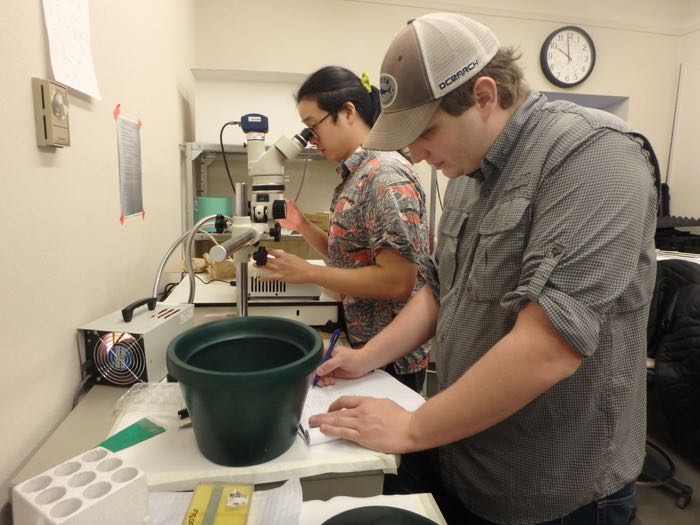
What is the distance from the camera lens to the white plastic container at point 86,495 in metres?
0.49

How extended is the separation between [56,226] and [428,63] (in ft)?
2.59

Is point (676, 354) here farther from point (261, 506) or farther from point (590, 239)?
point (261, 506)

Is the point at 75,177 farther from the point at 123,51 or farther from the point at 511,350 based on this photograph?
the point at 511,350

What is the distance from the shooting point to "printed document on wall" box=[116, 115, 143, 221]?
1.29 metres

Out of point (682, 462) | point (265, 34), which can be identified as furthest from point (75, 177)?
point (682, 462)

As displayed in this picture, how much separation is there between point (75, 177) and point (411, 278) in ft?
2.84

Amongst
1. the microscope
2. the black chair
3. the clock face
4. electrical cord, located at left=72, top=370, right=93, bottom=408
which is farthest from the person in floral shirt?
the clock face

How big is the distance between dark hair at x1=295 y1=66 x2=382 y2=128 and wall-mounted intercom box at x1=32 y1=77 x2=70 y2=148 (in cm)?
69

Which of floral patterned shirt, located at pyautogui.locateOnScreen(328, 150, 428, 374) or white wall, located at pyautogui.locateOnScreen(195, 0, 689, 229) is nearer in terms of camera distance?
floral patterned shirt, located at pyautogui.locateOnScreen(328, 150, 428, 374)

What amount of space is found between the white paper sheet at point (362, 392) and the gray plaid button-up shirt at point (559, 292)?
0.30 ft

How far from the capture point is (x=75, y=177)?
99cm

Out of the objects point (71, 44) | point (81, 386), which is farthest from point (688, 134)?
point (81, 386)

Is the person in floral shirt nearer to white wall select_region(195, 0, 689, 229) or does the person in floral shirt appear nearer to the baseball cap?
the baseball cap

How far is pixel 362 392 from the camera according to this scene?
965 mm
